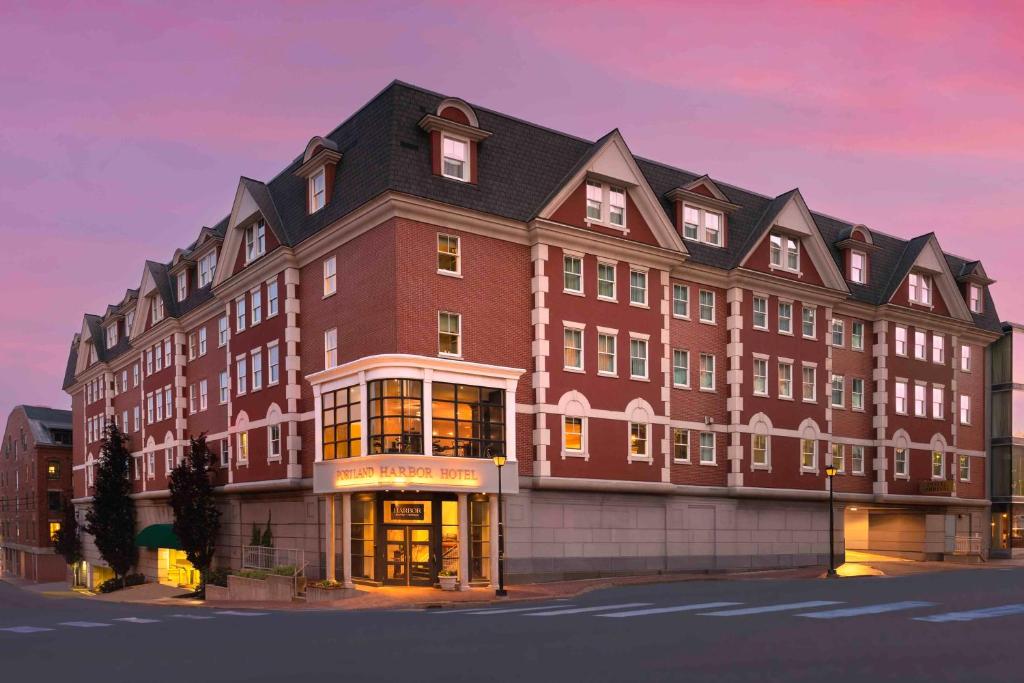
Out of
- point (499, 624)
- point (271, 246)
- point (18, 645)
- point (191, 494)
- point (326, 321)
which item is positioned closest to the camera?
point (18, 645)

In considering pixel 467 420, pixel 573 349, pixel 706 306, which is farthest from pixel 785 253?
pixel 467 420

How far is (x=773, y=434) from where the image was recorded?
4606cm

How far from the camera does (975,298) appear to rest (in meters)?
58.9

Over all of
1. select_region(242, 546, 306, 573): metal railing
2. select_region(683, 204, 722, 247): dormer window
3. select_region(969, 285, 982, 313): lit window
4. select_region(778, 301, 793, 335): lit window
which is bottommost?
select_region(242, 546, 306, 573): metal railing

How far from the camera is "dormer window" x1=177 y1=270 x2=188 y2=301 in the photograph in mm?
54906

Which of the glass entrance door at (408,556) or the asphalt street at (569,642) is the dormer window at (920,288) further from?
the glass entrance door at (408,556)

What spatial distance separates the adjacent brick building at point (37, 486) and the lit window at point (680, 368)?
71.7 meters

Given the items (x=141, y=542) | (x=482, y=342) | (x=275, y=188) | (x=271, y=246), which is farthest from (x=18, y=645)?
(x=141, y=542)

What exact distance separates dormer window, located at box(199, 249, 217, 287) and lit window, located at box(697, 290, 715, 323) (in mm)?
25832

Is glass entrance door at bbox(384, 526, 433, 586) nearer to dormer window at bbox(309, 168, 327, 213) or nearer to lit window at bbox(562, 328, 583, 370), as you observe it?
lit window at bbox(562, 328, 583, 370)

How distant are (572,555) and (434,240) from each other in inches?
534

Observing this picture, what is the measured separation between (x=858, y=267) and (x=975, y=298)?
12.1 metres

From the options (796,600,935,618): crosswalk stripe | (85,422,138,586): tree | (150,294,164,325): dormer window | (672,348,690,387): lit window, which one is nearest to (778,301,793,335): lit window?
(672,348,690,387): lit window

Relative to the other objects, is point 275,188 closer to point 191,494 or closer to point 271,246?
point 271,246
